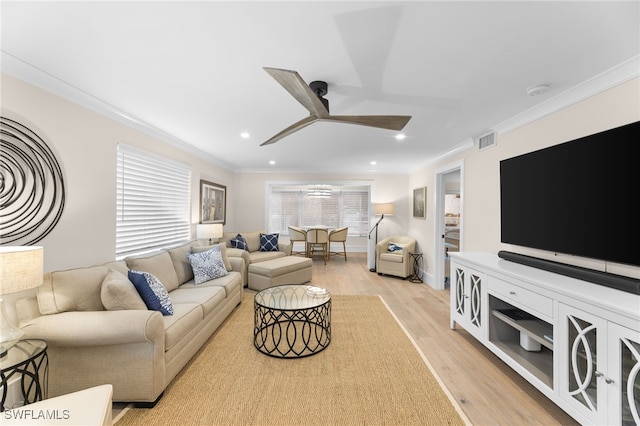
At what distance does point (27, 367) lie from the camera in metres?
1.63

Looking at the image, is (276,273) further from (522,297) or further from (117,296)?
(522,297)

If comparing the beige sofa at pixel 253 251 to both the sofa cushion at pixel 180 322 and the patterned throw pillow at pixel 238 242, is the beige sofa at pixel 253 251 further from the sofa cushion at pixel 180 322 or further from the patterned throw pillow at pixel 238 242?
the sofa cushion at pixel 180 322

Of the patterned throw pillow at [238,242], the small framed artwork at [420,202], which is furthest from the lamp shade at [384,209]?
the patterned throw pillow at [238,242]

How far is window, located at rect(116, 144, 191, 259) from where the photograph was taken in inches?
116

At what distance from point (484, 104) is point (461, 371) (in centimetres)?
243

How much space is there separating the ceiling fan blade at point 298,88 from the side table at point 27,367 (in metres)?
2.12

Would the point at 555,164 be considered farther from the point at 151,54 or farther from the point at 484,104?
the point at 151,54

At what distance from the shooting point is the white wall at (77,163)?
2004mm

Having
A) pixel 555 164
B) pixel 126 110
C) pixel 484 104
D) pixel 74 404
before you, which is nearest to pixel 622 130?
pixel 555 164

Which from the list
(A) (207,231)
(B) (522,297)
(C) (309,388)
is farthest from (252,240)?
(B) (522,297)

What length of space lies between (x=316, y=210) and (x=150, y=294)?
6.78 m

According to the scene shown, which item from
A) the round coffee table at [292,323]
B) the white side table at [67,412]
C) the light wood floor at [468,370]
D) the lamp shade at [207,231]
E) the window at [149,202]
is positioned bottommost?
the light wood floor at [468,370]

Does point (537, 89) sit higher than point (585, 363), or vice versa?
point (537, 89)

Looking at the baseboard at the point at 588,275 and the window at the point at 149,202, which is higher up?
the window at the point at 149,202
